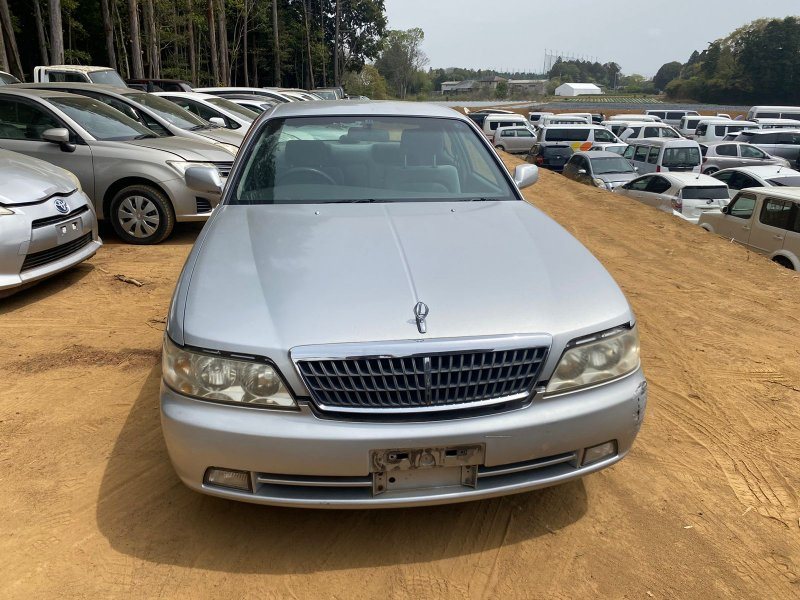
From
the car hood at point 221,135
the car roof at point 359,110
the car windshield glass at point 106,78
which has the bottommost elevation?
the car hood at point 221,135

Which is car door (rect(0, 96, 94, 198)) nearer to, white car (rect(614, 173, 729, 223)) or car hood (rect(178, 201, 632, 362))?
car hood (rect(178, 201, 632, 362))

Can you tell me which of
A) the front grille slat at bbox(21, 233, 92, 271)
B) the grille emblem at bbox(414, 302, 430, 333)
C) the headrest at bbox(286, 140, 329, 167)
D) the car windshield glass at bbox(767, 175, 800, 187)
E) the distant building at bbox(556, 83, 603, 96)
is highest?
the distant building at bbox(556, 83, 603, 96)

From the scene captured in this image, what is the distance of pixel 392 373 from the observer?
7.68 feet

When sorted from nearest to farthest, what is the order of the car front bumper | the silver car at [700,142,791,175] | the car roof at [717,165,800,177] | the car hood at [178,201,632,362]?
1. the car front bumper
2. the car hood at [178,201,632,362]
3. the car roof at [717,165,800,177]
4. the silver car at [700,142,791,175]

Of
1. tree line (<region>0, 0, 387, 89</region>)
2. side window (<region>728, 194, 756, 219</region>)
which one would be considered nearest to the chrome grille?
side window (<region>728, 194, 756, 219</region>)

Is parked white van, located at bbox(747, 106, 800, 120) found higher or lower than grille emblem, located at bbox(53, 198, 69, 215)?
higher

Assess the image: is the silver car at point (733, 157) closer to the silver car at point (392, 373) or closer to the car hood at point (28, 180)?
the car hood at point (28, 180)

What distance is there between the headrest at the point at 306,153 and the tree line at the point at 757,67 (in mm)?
80888

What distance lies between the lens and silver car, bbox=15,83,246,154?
29.9 ft

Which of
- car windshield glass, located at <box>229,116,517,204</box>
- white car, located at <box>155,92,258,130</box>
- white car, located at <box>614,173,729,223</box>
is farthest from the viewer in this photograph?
white car, located at <box>614,173,729,223</box>

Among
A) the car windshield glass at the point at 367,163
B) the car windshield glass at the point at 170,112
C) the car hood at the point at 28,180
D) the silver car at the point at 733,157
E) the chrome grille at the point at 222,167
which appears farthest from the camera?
the silver car at the point at 733,157

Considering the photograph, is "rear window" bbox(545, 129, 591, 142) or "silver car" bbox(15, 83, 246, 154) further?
"rear window" bbox(545, 129, 591, 142)

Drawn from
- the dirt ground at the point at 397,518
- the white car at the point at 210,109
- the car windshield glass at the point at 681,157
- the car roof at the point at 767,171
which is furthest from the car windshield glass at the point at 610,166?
the dirt ground at the point at 397,518

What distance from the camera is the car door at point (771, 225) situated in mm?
9258
